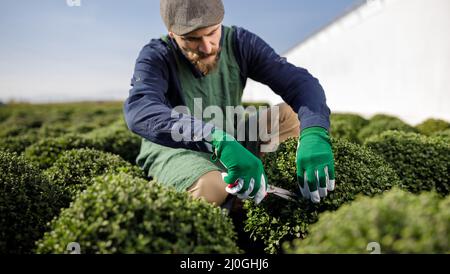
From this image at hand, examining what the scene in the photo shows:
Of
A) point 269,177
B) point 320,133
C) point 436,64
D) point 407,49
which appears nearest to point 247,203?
point 269,177

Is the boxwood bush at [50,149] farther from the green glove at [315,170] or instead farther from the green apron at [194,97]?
the green glove at [315,170]

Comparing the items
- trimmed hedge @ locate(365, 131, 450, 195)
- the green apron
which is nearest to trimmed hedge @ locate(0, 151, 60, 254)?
the green apron

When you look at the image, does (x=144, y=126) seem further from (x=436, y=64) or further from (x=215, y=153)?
(x=436, y=64)

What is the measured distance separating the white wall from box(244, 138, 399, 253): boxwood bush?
20.3 feet

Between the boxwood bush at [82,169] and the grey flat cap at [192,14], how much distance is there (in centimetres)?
115

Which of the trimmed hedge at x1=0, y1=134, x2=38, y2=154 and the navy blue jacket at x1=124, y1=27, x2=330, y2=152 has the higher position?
the navy blue jacket at x1=124, y1=27, x2=330, y2=152

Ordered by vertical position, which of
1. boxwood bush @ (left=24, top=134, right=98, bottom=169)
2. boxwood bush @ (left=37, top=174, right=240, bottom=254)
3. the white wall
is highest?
the white wall

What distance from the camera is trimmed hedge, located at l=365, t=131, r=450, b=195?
3.20m

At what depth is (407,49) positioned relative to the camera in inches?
352

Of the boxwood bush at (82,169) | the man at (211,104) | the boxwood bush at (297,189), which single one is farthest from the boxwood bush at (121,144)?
the boxwood bush at (297,189)

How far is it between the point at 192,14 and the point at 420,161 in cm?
226

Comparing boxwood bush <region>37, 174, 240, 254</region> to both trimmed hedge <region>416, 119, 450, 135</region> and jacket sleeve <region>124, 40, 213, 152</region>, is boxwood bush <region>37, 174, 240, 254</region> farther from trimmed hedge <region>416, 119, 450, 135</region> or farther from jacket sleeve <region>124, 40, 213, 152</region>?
trimmed hedge <region>416, 119, 450, 135</region>

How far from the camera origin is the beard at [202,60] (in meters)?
2.96

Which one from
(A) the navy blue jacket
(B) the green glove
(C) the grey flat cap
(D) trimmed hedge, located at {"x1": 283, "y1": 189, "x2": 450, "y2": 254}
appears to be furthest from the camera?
(C) the grey flat cap
